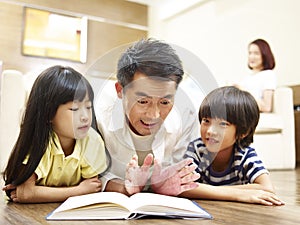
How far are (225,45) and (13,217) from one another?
282cm

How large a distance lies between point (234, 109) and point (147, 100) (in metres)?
0.33

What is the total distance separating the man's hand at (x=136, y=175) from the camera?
0.74 meters

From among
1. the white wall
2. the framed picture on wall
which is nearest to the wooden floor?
the white wall

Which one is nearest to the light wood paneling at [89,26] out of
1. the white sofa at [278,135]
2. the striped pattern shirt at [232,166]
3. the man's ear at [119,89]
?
the white sofa at [278,135]

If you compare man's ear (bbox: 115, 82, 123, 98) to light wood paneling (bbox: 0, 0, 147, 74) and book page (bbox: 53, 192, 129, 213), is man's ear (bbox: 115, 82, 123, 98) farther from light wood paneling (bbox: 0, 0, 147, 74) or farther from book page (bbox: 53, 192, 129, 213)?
light wood paneling (bbox: 0, 0, 147, 74)

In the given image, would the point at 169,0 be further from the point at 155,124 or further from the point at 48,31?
the point at 155,124

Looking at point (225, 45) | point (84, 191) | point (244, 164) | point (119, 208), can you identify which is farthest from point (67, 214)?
point (225, 45)

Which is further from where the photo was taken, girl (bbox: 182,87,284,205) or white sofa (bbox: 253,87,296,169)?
white sofa (bbox: 253,87,296,169)

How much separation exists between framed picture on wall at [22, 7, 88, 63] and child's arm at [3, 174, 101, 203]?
2.93 meters

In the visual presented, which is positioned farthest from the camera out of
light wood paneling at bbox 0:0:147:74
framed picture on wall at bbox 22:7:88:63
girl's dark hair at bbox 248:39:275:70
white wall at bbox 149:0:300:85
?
framed picture on wall at bbox 22:7:88:63

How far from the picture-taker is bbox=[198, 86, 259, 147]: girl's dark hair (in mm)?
879

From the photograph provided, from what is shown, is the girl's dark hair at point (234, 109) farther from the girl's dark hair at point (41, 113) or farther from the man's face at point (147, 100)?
the girl's dark hair at point (41, 113)

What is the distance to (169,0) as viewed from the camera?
3.80 metres

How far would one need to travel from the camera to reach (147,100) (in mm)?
696
